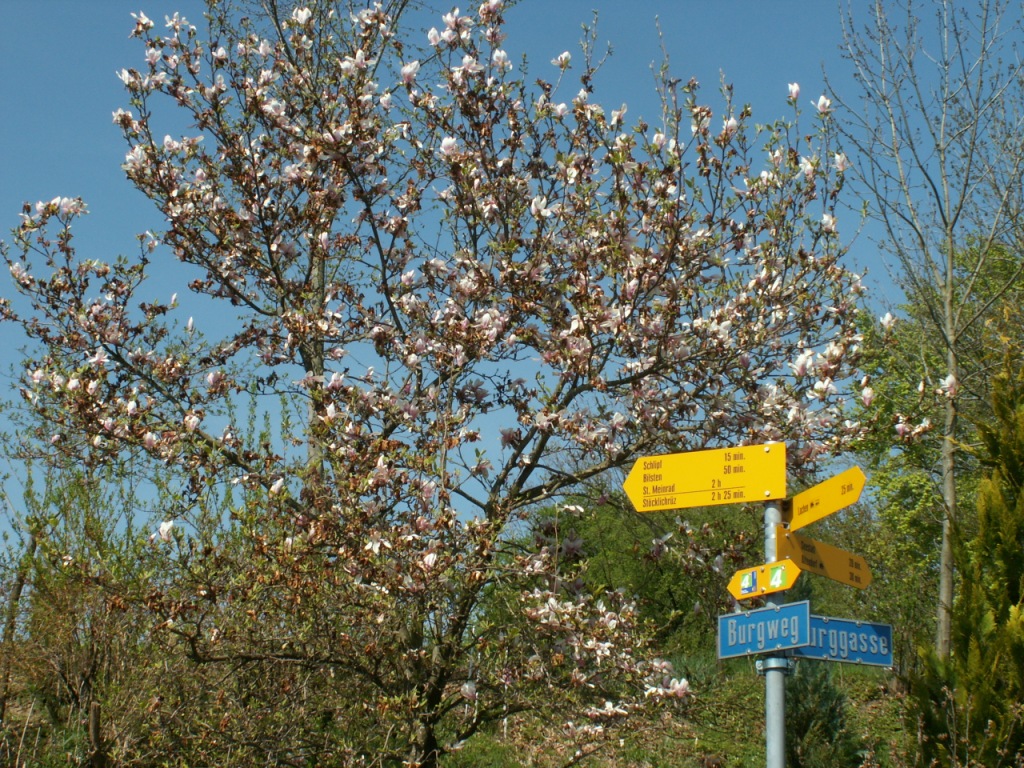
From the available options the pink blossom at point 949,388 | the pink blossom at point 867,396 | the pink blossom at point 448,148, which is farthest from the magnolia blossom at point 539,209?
the pink blossom at point 949,388

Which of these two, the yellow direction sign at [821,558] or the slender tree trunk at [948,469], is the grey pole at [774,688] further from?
the slender tree trunk at [948,469]

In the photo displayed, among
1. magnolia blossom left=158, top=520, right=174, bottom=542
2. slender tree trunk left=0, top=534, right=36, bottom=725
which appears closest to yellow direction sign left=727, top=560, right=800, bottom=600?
magnolia blossom left=158, top=520, right=174, bottom=542

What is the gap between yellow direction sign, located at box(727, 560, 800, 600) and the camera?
12.7 feet

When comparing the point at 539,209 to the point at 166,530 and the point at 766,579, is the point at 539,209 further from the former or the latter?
the point at 766,579

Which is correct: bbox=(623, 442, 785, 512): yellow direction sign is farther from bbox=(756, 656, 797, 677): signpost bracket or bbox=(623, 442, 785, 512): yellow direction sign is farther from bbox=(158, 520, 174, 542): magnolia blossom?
bbox=(158, 520, 174, 542): magnolia blossom

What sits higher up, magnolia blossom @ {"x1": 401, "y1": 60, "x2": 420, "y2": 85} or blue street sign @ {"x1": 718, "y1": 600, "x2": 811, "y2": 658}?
magnolia blossom @ {"x1": 401, "y1": 60, "x2": 420, "y2": 85}

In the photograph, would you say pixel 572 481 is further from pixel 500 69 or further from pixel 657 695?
pixel 500 69

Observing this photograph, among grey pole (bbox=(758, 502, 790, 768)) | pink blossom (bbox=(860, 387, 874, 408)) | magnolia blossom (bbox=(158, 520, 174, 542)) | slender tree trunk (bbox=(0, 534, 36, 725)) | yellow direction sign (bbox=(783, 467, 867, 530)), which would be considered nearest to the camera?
grey pole (bbox=(758, 502, 790, 768))

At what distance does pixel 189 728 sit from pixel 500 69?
480cm

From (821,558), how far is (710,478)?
1.80 ft

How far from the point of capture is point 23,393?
6.82 m

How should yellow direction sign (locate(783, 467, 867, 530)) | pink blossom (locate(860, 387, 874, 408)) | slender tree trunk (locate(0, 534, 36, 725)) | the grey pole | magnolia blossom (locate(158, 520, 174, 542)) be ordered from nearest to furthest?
the grey pole, yellow direction sign (locate(783, 467, 867, 530)), magnolia blossom (locate(158, 520, 174, 542)), pink blossom (locate(860, 387, 874, 408)), slender tree trunk (locate(0, 534, 36, 725))

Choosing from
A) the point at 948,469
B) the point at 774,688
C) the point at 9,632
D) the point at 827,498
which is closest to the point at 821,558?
the point at 827,498

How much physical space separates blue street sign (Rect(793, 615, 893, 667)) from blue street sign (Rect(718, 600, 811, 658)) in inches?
2.0
